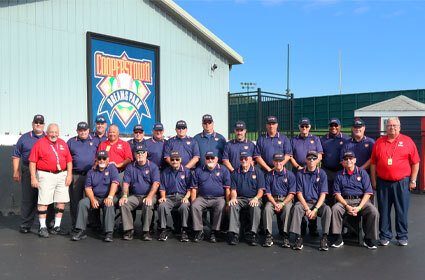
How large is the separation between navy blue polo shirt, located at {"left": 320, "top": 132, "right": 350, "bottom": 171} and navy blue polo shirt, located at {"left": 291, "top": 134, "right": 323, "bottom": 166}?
14 cm

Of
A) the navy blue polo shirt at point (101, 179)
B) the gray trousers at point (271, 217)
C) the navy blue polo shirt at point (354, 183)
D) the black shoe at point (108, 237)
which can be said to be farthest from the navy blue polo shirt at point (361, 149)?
the black shoe at point (108, 237)

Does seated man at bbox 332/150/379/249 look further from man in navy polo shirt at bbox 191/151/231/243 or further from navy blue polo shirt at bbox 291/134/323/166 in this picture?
man in navy polo shirt at bbox 191/151/231/243

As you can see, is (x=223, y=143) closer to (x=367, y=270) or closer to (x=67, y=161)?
(x=67, y=161)

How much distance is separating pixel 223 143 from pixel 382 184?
8.52ft

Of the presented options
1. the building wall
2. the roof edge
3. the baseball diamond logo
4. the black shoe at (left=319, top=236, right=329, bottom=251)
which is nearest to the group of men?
the black shoe at (left=319, top=236, right=329, bottom=251)

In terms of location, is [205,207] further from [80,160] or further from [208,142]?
[80,160]

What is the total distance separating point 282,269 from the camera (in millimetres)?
4570

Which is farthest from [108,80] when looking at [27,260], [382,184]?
[382,184]

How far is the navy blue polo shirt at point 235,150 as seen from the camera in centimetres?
661

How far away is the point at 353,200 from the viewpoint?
5.74 metres

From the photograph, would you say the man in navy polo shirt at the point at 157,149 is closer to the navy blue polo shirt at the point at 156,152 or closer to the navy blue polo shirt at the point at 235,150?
the navy blue polo shirt at the point at 156,152

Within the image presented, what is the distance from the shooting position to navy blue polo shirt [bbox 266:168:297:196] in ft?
19.5

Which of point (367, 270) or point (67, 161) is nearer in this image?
point (367, 270)

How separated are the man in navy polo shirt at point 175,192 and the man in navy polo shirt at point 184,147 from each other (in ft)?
1.07
